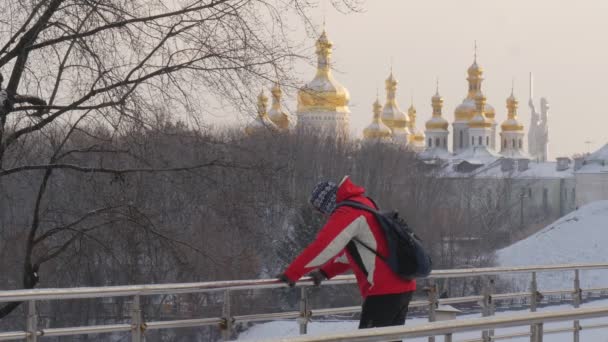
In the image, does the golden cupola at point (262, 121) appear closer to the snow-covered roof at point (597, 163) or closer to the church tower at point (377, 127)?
the snow-covered roof at point (597, 163)

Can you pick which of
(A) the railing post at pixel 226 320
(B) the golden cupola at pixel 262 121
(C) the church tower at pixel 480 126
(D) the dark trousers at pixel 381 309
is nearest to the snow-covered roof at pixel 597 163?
(C) the church tower at pixel 480 126

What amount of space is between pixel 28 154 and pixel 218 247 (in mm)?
5906

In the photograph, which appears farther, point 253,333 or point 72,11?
point 253,333

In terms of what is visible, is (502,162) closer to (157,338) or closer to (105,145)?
(157,338)

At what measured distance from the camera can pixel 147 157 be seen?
14836mm

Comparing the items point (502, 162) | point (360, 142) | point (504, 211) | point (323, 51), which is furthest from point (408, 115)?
point (323, 51)

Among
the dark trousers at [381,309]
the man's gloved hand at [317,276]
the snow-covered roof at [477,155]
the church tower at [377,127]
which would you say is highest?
the church tower at [377,127]

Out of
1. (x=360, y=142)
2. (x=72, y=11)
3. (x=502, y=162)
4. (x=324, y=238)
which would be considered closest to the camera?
(x=324, y=238)

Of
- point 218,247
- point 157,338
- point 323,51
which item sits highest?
point 323,51

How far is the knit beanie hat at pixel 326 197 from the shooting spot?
902 centimetres

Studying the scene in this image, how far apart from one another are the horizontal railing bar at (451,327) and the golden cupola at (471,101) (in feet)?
559

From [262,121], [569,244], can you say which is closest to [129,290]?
[262,121]

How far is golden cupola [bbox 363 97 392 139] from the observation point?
152600 mm

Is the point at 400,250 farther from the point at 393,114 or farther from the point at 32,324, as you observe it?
the point at 393,114
